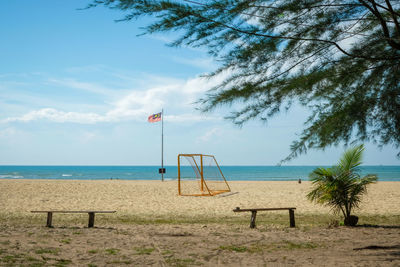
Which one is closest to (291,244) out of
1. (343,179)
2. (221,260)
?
(221,260)

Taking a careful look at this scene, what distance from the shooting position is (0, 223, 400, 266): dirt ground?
16.5 ft

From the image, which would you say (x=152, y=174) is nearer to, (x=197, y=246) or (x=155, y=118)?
(x=155, y=118)

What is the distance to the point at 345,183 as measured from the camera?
26.2ft

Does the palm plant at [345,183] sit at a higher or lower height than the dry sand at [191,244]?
higher

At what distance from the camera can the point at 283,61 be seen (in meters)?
4.04

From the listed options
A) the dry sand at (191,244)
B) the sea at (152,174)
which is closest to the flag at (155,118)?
the sea at (152,174)

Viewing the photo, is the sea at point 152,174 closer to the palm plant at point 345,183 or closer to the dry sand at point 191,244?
the palm plant at point 345,183

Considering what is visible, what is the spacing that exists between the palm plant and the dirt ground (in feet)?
1.79

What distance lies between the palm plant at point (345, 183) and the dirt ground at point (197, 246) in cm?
54

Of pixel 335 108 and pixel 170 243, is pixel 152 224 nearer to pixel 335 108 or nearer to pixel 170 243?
pixel 170 243

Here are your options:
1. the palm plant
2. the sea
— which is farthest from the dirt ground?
the sea

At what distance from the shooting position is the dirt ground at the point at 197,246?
16.5 ft

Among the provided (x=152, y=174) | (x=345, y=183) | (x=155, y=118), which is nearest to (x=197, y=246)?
(x=345, y=183)

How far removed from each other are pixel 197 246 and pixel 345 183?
3953mm
